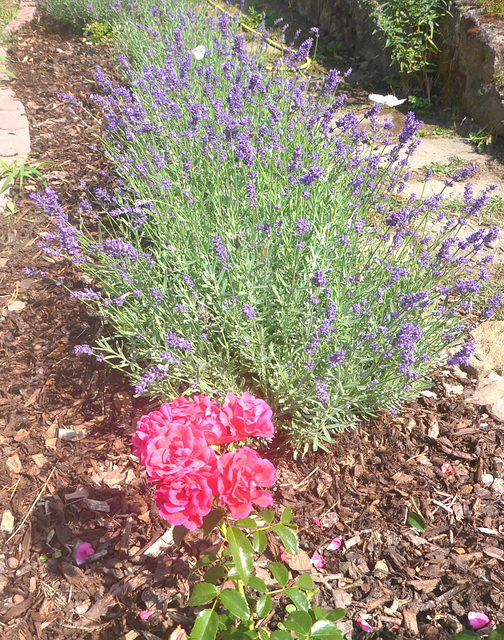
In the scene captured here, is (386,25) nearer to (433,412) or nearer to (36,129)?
(36,129)

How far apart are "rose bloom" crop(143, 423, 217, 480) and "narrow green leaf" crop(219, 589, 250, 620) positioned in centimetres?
32

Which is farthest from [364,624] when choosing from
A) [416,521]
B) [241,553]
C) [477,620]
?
[241,553]

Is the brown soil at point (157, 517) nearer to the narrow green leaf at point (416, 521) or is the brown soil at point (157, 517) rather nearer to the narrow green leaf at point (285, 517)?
the narrow green leaf at point (416, 521)

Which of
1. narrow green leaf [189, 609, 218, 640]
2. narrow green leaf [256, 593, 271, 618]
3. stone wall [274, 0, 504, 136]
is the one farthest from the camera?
stone wall [274, 0, 504, 136]

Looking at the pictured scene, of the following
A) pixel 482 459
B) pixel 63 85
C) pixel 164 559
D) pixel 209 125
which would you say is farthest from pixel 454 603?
pixel 63 85

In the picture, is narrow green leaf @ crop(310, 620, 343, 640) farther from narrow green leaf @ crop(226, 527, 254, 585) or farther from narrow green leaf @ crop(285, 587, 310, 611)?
narrow green leaf @ crop(226, 527, 254, 585)

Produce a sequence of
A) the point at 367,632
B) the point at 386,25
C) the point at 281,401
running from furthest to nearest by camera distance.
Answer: the point at 386,25 → the point at 281,401 → the point at 367,632

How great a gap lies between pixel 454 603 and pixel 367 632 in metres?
0.35

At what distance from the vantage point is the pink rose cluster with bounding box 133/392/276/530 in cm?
135

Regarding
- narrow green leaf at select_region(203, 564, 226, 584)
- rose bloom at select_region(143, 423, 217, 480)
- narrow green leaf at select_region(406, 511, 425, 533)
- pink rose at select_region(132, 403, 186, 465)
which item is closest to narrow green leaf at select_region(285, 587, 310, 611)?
narrow green leaf at select_region(203, 564, 226, 584)

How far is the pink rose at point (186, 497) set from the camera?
4.41ft

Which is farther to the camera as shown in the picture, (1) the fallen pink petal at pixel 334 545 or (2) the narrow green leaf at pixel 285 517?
(1) the fallen pink petal at pixel 334 545

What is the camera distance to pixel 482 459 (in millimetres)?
2371

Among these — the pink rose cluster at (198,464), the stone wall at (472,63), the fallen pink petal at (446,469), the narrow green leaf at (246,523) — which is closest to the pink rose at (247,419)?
the pink rose cluster at (198,464)
